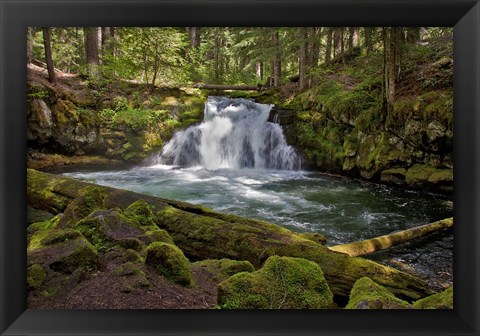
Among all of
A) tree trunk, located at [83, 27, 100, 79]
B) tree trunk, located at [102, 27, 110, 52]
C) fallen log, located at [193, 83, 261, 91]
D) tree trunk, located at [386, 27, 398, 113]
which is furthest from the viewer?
fallen log, located at [193, 83, 261, 91]

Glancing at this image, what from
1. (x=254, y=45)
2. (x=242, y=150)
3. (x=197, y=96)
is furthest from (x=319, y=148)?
(x=254, y=45)

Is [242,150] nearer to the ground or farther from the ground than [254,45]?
nearer to the ground

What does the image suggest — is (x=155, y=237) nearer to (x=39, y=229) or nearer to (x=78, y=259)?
(x=78, y=259)

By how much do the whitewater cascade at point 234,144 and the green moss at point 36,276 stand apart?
27.0ft

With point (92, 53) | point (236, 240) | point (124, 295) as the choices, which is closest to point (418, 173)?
point (236, 240)

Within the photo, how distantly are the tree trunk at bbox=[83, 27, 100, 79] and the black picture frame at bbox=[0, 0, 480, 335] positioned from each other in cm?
988

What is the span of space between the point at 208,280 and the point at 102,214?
1.40 metres

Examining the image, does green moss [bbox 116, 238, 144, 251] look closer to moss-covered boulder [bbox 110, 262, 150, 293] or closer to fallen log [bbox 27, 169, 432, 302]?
moss-covered boulder [bbox 110, 262, 150, 293]

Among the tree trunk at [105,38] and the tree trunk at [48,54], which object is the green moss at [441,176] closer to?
the tree trunk at [48,54]

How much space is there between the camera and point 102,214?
3.50 meters

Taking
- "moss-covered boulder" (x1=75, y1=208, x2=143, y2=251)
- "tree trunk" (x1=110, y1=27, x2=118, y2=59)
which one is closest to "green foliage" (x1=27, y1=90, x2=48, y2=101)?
"tree trunk" (x1=110, y1=27, x2=118, y2=59)

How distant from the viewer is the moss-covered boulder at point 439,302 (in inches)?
97.9

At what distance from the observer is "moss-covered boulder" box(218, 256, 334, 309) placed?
100 inches
